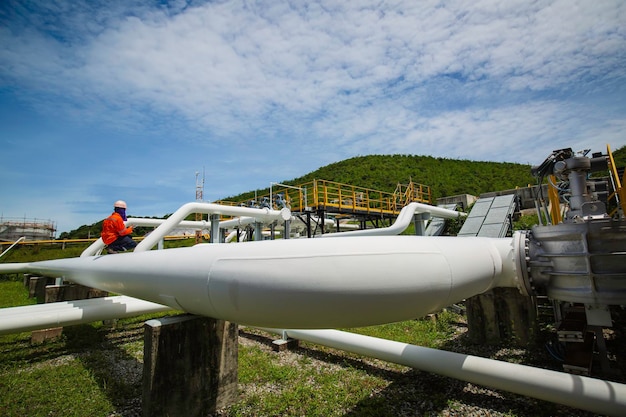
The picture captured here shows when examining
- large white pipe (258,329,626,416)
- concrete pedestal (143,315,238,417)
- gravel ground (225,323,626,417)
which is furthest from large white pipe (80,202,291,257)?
large white pipe (258,329,626,416)

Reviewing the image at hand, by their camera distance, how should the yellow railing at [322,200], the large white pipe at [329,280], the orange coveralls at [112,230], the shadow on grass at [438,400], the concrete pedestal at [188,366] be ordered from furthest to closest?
the yellow railing at [322,200], the orange coveralls at [112,230], the shadow on grass at [438,400], the concrete pedestal at [188,366], the large white pipe at [329,280]

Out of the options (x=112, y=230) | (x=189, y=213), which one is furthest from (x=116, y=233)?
(x=189, y=213)

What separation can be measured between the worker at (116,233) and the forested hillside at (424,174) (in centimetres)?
2472

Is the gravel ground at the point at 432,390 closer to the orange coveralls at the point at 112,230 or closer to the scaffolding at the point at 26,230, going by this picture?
the orange coveralls at the point at 112,230

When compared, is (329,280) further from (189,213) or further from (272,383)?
(189,213)

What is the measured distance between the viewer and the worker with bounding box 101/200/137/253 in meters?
4.35

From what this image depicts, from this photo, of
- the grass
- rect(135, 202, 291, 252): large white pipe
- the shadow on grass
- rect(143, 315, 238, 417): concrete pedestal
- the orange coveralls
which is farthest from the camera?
the orange coveralls

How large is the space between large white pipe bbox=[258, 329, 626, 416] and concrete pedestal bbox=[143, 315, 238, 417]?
1276 millimetres

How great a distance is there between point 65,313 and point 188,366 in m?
2.12

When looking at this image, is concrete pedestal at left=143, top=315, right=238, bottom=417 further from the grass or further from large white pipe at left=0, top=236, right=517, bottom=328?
large white pipe at left=0, top=236, right=517, bottom=328

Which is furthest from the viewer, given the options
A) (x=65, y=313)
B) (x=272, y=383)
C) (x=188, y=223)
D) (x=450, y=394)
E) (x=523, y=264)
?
(x=188, y=223)

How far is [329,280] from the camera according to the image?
1.49 m

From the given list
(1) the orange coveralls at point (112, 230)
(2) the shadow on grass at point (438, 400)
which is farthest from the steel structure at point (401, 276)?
(1) the orange coveralls at point (112, 230)

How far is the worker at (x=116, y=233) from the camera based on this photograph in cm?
435
